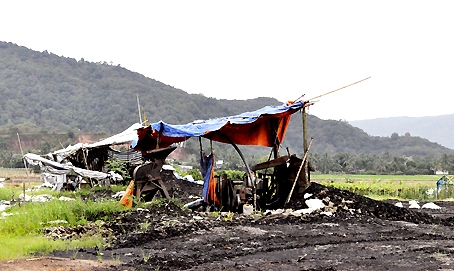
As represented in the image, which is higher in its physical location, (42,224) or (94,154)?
(94,154)

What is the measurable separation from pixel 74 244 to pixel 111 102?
3183 inches

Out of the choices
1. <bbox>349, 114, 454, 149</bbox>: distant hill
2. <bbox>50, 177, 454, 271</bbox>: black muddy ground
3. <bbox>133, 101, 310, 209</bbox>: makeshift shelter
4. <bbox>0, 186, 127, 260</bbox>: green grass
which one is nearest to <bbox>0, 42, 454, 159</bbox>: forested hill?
<bbox>133, 101, 310, 209</bbox>: makeshift shelter

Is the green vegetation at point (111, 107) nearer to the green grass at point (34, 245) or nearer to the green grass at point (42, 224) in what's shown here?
the green grass at point (42, 224)

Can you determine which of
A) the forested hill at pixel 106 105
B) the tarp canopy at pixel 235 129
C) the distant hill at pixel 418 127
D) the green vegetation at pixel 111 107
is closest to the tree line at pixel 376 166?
the green vegetation at pixel 111 107

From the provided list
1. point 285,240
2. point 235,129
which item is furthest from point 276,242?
point 235,129

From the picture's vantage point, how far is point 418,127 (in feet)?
532

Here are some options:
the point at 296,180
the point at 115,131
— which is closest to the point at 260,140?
the point at 296,180

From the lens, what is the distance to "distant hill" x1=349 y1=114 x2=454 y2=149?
150 m

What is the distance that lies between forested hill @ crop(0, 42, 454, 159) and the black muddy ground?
2415 inches

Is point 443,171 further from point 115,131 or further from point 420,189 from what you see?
point 115,131

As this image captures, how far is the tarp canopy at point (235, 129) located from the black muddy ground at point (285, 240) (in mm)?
2284

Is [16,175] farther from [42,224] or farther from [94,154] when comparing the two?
[42,224]

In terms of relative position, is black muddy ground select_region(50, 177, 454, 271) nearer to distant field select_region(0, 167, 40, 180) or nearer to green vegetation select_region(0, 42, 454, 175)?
distant field select_region(0, 167, 40, 180)

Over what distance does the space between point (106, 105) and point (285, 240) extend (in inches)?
3153
